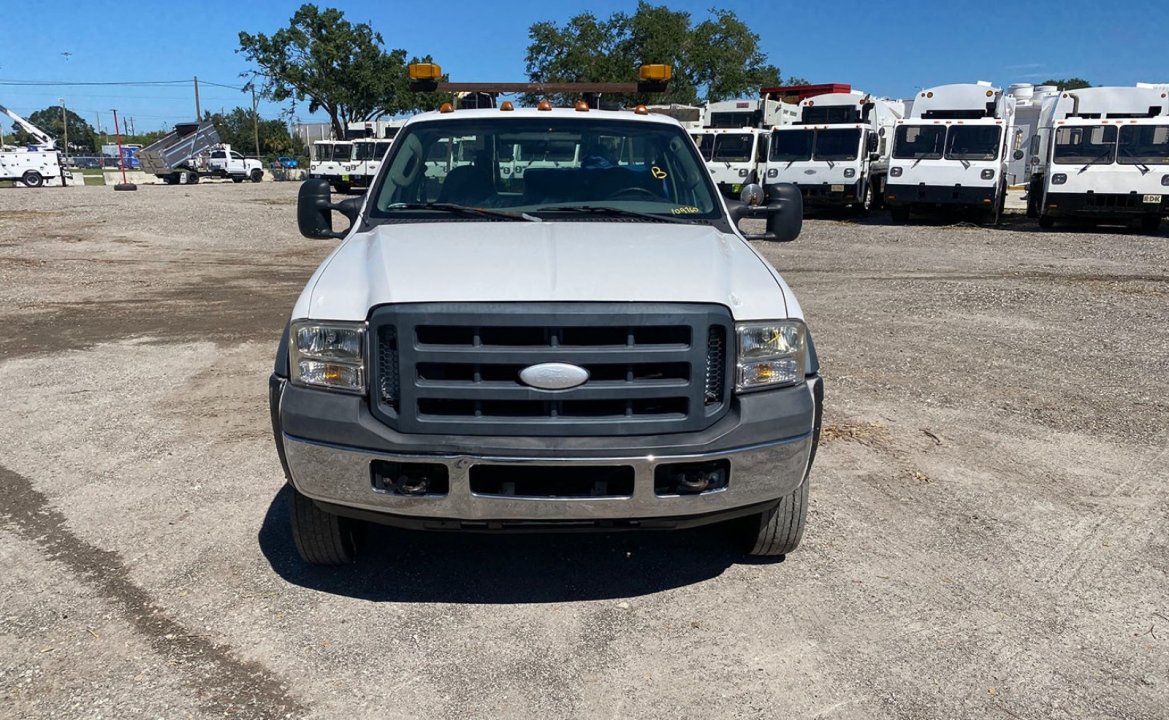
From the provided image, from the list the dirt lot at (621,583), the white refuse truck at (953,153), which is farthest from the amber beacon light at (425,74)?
the white refuse truck at (953,153)

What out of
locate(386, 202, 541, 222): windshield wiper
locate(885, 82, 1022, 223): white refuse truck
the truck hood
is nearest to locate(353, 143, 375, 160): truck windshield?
locate(885, 82, 1022, 223): white refuse truck

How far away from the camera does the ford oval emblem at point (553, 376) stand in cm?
304

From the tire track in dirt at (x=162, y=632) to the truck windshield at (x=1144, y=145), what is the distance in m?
19.8

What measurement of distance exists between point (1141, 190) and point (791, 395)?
18208 mm

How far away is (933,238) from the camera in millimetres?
18406

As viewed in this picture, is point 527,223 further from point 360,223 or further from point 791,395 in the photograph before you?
point 791,395

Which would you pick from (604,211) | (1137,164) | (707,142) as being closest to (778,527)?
(604,211)

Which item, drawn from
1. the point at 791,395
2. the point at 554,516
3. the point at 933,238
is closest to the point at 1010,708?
the point at 791,395

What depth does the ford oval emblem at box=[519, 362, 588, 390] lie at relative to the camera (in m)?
3.04

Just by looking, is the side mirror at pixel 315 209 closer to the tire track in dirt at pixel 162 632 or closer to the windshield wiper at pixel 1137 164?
the tire track in dirt at pixel 162 632

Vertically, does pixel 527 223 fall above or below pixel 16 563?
above

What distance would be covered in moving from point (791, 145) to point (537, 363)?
20.9 meters

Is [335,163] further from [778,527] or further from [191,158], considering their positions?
[778,527]

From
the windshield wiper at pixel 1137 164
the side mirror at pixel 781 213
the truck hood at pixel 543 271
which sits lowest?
the truck hood at pixel 543 271
